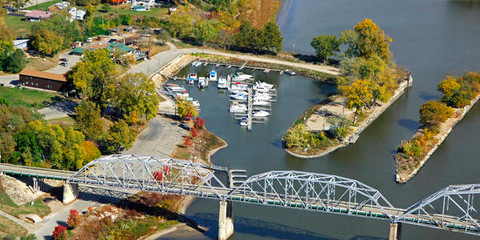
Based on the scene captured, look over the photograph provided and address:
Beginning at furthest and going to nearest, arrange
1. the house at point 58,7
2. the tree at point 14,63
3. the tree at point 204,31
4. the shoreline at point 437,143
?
1. the house at point 58,7
2. the tree at point 204,31
3. the tree at point 14,63
4. the shoreline at point 437,143

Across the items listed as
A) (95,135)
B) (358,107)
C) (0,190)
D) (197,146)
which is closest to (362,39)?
(358,107)

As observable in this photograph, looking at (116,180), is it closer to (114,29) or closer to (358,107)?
(358,107)

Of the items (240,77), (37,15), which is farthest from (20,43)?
(240,77)

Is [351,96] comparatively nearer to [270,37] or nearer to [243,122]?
[243,122]

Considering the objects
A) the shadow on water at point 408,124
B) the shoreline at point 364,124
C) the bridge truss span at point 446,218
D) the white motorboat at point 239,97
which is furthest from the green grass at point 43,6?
the bridge truss span at point 446,218

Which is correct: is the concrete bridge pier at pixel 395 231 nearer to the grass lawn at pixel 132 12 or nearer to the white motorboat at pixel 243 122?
the white motorboat at pixel 243 122

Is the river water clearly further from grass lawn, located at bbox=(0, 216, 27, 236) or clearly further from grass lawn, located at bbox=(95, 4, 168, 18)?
grass lawn, located at bbox=(95, 4, 168, 18)
